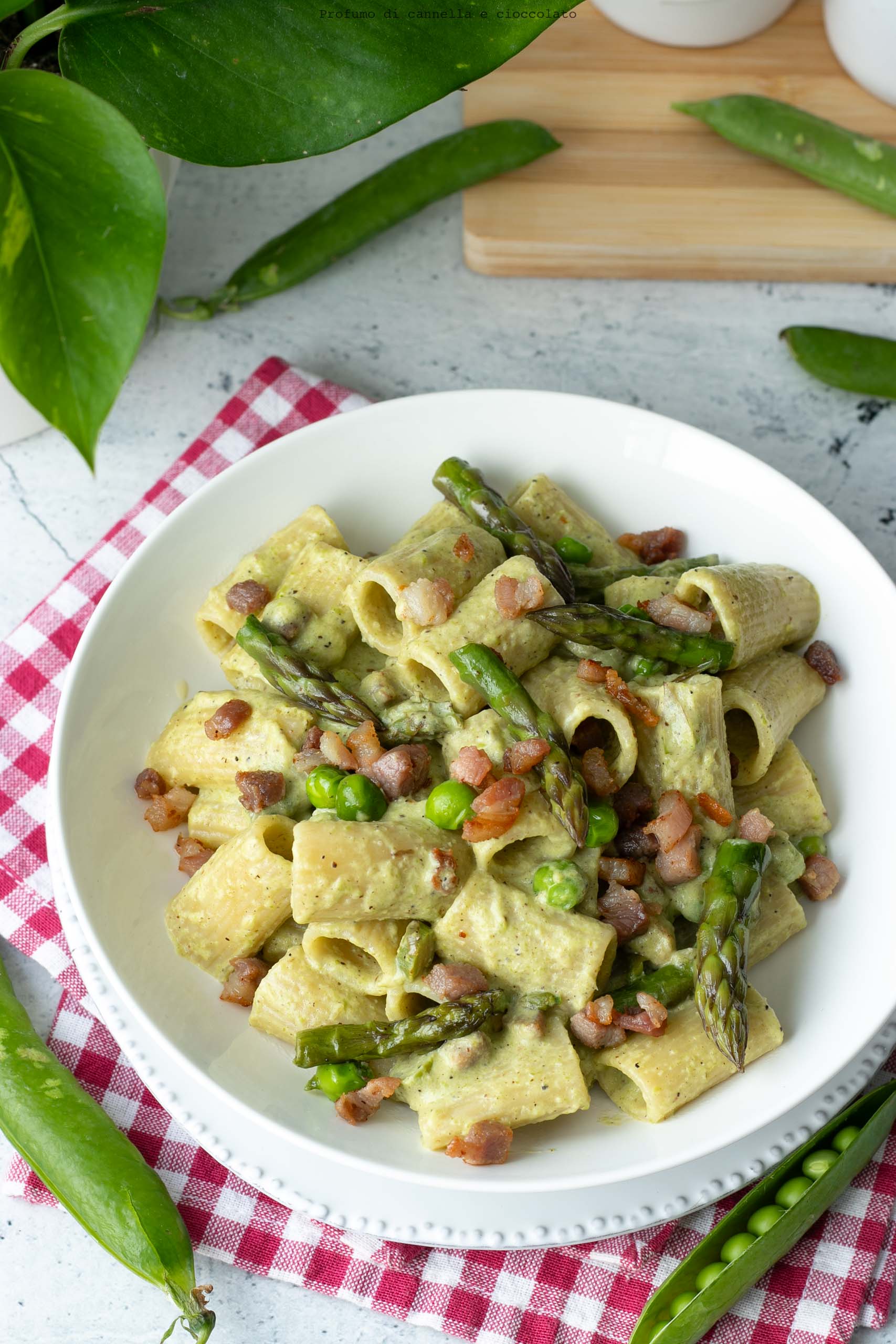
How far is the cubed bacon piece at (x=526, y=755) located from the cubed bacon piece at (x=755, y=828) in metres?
0.71

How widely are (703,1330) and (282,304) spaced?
471cm

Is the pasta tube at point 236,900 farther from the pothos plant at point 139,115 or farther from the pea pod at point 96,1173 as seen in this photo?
the pothos plant at point 139,115

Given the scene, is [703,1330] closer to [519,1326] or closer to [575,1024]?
[519,1326]

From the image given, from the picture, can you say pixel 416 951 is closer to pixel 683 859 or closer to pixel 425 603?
pixel 683 859

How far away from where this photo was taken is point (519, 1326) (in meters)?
4.20

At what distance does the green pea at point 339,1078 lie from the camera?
3875 mm

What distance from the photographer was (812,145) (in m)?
5.88

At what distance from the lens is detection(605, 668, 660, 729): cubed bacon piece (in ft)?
13.6

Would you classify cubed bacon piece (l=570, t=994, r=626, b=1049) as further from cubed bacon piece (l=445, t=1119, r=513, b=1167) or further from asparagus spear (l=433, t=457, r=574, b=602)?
asparagus spear (l=433, t=457, r=574, b=602)

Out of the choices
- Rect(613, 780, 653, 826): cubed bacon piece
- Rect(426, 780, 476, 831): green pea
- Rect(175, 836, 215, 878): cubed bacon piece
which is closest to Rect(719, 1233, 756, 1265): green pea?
Rect(613, 780, 653, 826): cubed bacon piece

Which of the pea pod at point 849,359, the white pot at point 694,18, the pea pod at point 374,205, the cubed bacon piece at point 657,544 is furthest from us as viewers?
the white pot at point 694,18

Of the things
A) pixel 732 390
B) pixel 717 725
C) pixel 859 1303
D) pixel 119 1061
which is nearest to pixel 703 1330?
pixel 859 1303

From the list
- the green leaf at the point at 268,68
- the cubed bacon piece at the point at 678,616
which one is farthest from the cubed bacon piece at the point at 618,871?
the green leaf at the point at 268,68

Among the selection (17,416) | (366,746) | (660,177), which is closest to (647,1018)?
(366,746)
